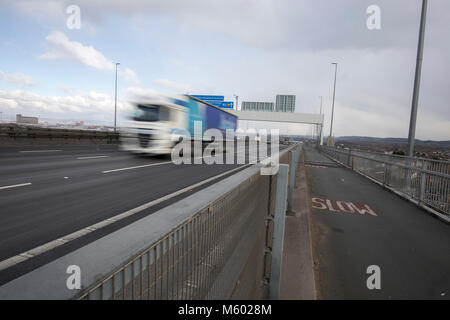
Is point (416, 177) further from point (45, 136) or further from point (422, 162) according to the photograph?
point (45, 136)

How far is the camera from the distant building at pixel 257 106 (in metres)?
64.2

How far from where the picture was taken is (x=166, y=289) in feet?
4.17

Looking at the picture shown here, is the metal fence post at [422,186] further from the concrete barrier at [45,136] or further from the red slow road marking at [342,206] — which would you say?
the concrete barrier at [45,136]

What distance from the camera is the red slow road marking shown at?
262 inches

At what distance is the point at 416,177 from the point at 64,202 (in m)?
9.52

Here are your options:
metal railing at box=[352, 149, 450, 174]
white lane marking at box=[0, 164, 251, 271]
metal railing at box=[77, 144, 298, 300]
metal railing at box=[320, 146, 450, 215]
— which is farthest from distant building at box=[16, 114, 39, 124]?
metal railing at box=[77, 144, 298, 300]

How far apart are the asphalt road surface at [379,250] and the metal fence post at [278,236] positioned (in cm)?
83

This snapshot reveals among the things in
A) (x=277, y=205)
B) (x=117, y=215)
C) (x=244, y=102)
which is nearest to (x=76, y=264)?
(x=277, y=205)

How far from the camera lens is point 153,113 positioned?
13.8m

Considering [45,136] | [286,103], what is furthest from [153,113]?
[286,103]

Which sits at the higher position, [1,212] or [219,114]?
[219,114]
